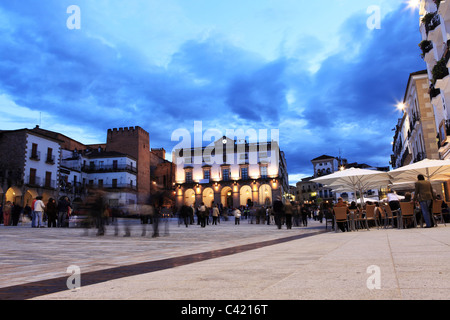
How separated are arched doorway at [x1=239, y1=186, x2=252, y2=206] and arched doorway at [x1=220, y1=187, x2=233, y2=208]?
5.78ft

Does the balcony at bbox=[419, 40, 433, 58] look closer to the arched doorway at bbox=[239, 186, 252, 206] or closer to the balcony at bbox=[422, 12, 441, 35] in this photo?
the balcony at bbox=[422, 12, 441, 35]

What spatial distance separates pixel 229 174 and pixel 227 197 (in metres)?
3.86

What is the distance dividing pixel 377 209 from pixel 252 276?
12.6 metres

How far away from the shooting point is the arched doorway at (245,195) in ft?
177

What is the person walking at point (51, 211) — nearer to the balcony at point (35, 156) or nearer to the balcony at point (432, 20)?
the balcony at point (35, 156)

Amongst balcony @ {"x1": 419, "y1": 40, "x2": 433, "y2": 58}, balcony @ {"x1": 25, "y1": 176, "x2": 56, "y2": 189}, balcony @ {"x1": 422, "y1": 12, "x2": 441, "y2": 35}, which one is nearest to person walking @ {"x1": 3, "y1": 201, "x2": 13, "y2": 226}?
balcony @ {"x1": 25, "y1": 176, "x2": 56, "y2": 189}

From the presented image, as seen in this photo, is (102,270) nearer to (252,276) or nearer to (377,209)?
(252,276)

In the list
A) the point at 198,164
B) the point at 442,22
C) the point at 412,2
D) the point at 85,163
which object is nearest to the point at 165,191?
the point at 442,22

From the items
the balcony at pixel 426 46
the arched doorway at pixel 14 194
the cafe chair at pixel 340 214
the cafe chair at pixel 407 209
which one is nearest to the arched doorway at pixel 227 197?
the arched doorway at pixel 14 194

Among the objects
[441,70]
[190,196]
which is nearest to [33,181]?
[190,196]

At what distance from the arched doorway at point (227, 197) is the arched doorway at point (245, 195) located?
176cm

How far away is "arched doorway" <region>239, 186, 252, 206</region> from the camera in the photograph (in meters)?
54.1

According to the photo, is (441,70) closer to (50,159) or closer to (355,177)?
(355,177)
